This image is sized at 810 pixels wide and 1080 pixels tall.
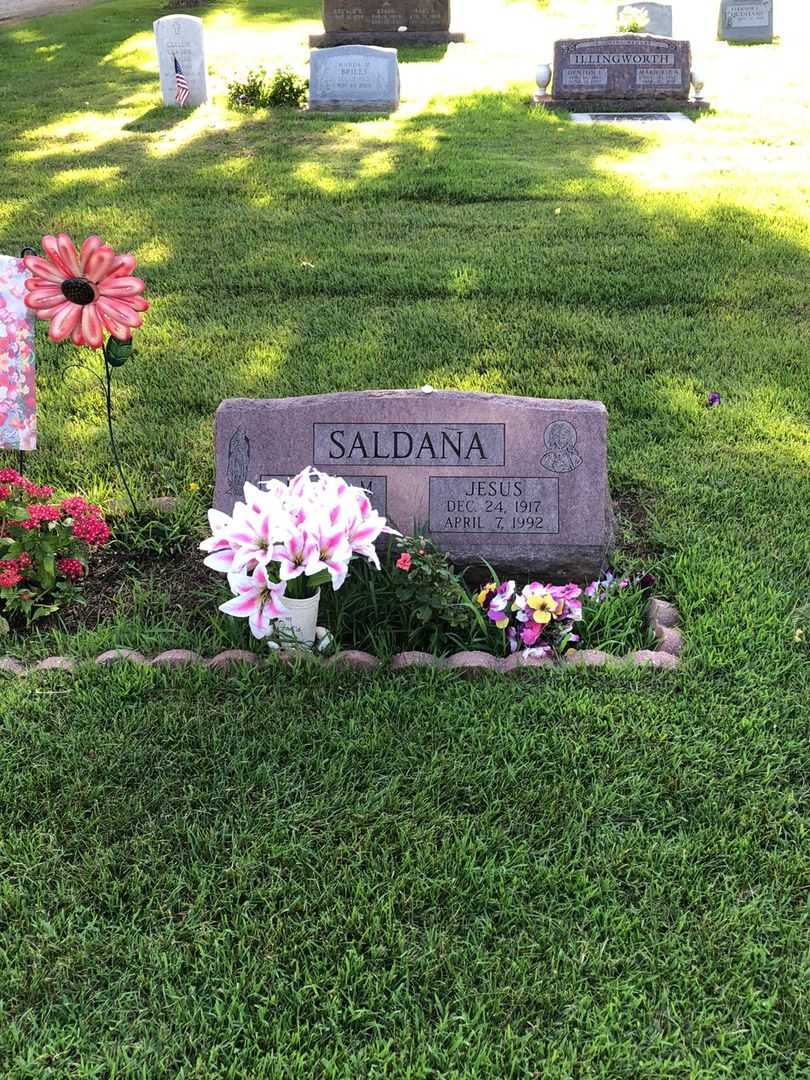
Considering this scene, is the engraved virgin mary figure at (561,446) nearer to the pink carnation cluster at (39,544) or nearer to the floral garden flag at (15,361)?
the pink carnation cluster at (39,544)

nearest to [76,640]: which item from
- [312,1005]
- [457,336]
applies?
[312,1005]

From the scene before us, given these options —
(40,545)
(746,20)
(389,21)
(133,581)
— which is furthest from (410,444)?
(746,20)

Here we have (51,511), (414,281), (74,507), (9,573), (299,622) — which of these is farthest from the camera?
(414,281)

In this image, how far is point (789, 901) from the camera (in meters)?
2.20

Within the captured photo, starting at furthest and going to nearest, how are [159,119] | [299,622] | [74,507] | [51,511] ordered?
[159,119]
[74,507]
[51,511]
[299,622]

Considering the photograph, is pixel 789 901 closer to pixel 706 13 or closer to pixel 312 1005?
pixel 312 1005

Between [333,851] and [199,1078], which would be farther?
[333,851]

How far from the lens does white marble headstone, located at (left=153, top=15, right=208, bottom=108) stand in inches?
409

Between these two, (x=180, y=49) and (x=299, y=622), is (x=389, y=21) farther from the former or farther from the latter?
(x=299, y=622)

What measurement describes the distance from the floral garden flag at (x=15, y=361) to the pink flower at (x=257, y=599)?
3.88ft

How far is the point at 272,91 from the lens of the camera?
10688mm

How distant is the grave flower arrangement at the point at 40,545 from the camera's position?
312 centimetres

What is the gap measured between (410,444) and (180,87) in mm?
9205

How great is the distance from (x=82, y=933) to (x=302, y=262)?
191 inches
